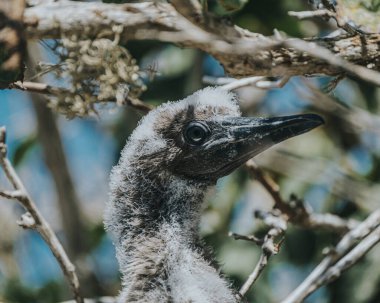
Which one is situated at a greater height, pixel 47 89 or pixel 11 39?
pixel 11 39

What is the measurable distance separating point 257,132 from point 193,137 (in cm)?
23

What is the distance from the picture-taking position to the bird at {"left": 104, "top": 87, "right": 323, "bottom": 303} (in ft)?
8.55

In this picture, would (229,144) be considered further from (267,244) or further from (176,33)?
(176,33)

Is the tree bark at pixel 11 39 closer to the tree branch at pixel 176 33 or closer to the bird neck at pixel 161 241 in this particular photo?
the tree branch at pixel 176 33

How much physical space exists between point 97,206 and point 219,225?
Answer: 1251 mm

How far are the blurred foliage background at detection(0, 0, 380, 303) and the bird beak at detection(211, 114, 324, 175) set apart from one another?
0.61m

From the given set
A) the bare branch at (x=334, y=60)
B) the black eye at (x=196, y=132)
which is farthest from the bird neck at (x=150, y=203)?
the bare branch at (x=334, y=60)

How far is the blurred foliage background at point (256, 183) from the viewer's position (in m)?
3.66

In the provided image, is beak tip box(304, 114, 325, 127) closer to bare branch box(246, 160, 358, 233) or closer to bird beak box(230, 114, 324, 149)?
bird beak box(230, 114, 324, 149)

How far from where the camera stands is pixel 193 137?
2801 mm

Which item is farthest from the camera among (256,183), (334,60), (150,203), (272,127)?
(256,183)

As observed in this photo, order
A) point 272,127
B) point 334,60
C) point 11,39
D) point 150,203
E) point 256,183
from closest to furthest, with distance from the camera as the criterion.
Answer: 1. point 334,60
2. point 11,39
3. point 272,127
4. point 150,203
5. point 256,183

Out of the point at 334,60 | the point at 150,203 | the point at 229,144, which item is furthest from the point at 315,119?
→ the point at 150,203

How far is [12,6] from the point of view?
246 centimetres
